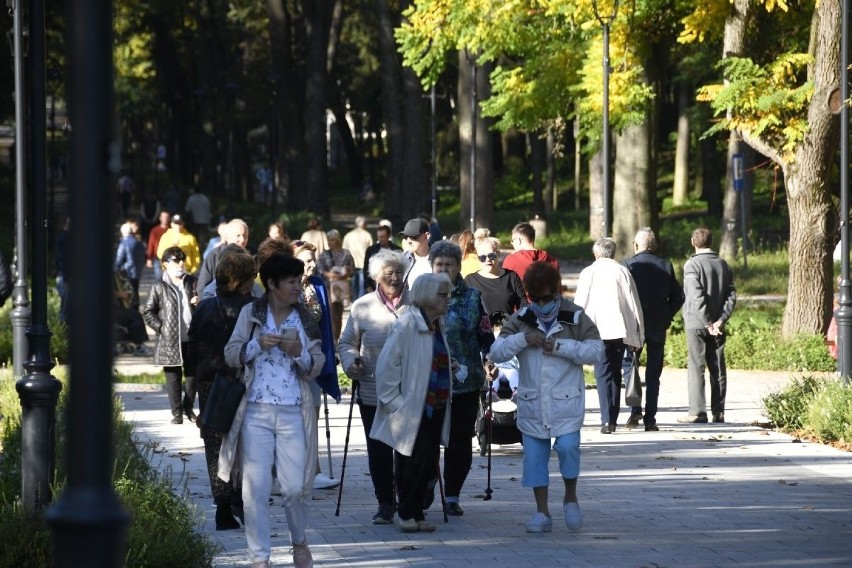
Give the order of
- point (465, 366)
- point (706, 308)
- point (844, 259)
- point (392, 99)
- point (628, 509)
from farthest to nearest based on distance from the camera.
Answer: point (392, 99) < point (844, 259) < point (706, 308) < point (628, 509) < point (465, 366)

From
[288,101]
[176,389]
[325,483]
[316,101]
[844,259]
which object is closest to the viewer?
[325,483]

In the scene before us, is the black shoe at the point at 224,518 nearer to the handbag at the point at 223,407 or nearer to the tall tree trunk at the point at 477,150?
the handbag at the point at 223,407

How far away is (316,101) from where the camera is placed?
46906 mm

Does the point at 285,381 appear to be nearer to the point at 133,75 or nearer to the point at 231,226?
the point at 231,226

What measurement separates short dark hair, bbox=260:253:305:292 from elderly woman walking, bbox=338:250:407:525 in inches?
65.4

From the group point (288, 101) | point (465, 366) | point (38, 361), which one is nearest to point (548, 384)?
point (465, 366)

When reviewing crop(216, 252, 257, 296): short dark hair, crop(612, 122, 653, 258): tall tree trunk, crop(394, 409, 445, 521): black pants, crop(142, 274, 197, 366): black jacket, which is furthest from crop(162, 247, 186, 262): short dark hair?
crop(612, 122, 653, 258): tall tree trunk

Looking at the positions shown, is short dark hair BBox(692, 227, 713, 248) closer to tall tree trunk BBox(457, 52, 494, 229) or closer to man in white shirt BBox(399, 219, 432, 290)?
man in white shirt BBox(399, 219, 432, 290)

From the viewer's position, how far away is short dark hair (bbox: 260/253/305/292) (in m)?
7.71

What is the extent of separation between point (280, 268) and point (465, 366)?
221 cm

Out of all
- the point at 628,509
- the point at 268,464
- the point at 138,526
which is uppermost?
the point at 268,464

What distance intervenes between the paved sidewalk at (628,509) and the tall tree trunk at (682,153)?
38.8 meters

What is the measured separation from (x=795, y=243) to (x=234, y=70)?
144ft

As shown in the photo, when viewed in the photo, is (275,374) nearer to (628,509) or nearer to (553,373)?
(553,373)
